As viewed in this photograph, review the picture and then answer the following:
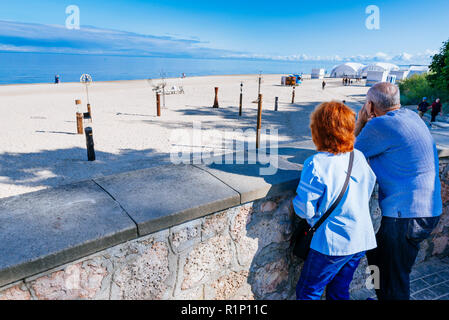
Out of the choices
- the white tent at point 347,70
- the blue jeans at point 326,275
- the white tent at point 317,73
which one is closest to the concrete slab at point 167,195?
the blue jeans at point 326,275

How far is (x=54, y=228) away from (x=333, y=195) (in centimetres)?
151

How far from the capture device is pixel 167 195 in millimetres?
1856

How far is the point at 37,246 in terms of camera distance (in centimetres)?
133

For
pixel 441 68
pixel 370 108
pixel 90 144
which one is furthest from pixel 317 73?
pixel 370 108

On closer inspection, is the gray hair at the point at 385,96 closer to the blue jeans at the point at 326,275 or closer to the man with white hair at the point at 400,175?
the man with white hair at the point at 400,175

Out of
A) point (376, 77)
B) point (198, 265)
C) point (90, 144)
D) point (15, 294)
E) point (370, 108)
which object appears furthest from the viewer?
point (376, 77)

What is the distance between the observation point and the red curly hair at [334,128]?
1779 mm

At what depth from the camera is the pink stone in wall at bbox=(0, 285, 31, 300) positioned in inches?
50.6

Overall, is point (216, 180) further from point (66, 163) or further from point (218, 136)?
point (218, 136)

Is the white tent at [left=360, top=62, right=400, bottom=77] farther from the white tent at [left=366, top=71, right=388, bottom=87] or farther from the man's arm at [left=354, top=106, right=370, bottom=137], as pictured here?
the man's arm at [left=354, top=106, right=370, bottom=137]

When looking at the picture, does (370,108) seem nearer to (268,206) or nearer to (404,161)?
(404,161)

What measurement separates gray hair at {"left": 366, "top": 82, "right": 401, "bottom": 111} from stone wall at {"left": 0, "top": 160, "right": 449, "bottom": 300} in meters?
0.88

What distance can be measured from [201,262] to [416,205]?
1538mm

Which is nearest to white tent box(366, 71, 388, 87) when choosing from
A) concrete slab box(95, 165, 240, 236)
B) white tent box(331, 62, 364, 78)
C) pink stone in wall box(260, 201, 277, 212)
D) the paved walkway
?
white tent box(331, 62, 364, 78)
